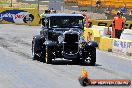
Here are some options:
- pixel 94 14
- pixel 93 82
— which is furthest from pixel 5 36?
pixel 93 82

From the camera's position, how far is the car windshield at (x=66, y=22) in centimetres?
2025

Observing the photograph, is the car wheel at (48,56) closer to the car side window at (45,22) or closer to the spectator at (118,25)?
the car side window at (45,22)

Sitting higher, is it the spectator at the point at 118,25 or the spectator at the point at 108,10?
the spectator at the point at 118,25

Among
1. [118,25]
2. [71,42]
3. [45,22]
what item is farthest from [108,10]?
[71,42]

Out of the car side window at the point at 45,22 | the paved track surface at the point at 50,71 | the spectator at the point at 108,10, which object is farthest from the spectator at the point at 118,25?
the spectator at the point at 108,10

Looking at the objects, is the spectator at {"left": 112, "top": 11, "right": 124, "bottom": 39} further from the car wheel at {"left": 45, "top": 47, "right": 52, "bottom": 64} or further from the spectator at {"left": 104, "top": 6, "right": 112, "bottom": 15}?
the spectator at {"left": 104, "top": 6, "right": 112, "bottom": 15}

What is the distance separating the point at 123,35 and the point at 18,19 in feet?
75.6

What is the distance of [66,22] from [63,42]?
1506 mm

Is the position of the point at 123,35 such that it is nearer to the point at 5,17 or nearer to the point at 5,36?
the point at 5,36

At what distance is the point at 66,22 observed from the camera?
66.8 feet

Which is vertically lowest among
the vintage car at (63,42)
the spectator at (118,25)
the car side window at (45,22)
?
the spectator at (118,25)

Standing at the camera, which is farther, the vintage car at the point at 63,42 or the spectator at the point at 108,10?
the spectator at the point at 108,10

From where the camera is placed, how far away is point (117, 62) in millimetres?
21219

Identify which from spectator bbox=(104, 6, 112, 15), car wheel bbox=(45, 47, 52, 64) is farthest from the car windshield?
spectator bbox=(104, 6, 112, 15)
